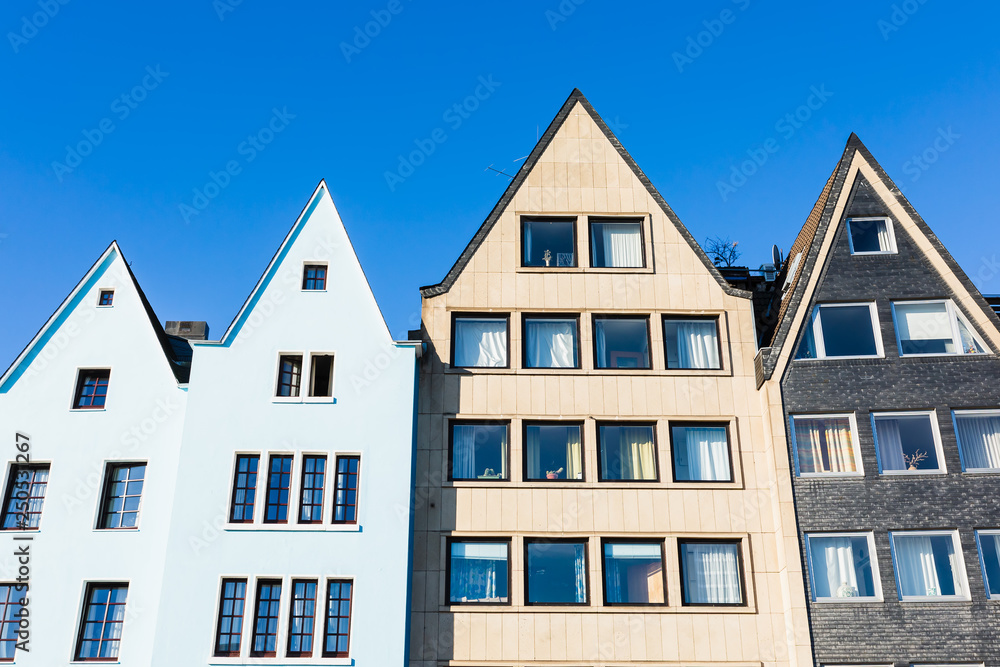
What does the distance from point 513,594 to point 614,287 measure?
1170 centimetres

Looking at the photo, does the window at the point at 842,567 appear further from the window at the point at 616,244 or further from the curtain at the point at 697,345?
the window at the point at 616,244

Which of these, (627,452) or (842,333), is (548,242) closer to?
(627,452)

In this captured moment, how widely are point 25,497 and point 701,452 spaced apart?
22.8 m

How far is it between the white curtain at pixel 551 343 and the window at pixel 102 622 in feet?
51.3

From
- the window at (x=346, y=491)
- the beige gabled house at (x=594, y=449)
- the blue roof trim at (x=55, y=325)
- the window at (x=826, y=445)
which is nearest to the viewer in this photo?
the beige gabled house at (x=594, y=449)

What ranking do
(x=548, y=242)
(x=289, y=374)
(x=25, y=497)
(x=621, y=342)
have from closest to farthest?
(x=25, y=497), (x=289, y=374), (x=621, y=342), (x=548, y=242)

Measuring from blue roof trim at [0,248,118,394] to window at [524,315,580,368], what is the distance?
15733 millimetres

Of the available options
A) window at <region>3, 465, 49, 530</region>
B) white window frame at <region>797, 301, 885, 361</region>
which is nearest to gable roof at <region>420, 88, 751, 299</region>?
white window frame at <region>797, 301, 885, 361</region>

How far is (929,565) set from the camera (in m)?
30.1

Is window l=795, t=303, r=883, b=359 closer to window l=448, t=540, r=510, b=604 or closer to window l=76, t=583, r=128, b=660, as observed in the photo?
window l=448, t=540, r=510, b=604

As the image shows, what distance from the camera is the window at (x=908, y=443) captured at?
103 ft

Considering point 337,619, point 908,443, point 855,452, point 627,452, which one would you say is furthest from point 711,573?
point 337,619

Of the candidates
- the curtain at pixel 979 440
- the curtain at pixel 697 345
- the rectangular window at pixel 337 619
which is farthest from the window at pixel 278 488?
the curtain at pixel 979 440

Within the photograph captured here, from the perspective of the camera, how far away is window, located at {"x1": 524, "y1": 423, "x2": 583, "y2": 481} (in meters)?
32.4
